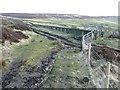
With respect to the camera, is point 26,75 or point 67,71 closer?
point 26,75

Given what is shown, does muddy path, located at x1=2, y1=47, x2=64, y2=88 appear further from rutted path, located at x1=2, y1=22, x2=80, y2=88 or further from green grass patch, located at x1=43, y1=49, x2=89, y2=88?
green grass patch, located at x1=43, y1=49, x2=89, y2=88

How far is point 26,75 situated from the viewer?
1013 inches

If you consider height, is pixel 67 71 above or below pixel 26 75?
above

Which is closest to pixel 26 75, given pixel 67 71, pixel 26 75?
pixel 26 75

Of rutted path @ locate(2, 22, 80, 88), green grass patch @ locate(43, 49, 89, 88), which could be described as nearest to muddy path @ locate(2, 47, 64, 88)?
rutted path @ locate(2, 22, 80, 88)

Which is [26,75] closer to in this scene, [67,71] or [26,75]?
[26,75]

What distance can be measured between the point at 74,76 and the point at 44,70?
3742mm

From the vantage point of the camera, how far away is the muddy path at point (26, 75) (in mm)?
23234

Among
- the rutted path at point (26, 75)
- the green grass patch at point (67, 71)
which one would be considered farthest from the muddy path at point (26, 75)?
the green grass patch at point (67, 71)

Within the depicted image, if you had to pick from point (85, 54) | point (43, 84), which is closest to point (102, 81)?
point (43, 84)

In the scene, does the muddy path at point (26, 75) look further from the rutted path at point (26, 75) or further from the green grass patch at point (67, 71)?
the green grass patch at point (67, 71)

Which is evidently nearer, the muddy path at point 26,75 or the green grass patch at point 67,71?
the green grass patch at point 67,71

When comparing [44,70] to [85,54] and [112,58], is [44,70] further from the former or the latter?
[112,58]

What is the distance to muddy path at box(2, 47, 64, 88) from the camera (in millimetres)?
23234
